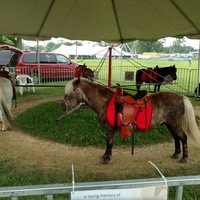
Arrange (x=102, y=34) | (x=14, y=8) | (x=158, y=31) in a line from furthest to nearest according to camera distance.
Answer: (x=102, y=34), (x=158, y=31), (x=14, y=8)

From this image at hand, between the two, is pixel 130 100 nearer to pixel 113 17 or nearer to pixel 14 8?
pixel 14 8

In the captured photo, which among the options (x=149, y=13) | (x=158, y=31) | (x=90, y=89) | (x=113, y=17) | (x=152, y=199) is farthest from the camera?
(x=158, y=31)

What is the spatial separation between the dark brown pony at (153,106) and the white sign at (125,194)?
2446mm

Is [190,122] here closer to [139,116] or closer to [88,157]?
[139,116]

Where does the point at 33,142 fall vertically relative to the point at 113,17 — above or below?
below

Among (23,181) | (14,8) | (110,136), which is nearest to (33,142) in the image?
(23,181)

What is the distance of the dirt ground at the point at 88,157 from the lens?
3.96m

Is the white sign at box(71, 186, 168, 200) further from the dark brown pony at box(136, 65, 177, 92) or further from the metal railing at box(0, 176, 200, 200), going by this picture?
the dark brown pony at box(136, 65, 177, 92)

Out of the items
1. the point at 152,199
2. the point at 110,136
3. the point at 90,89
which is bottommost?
the point at 110,136

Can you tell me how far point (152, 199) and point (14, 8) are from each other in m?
5.57

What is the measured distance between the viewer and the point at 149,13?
6273mm

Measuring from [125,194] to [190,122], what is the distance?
3.03 m

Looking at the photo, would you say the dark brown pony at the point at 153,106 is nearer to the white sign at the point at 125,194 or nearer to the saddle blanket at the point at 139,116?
the saddle blanket at the point at 139,116

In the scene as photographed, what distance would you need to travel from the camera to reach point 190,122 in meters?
3.93
